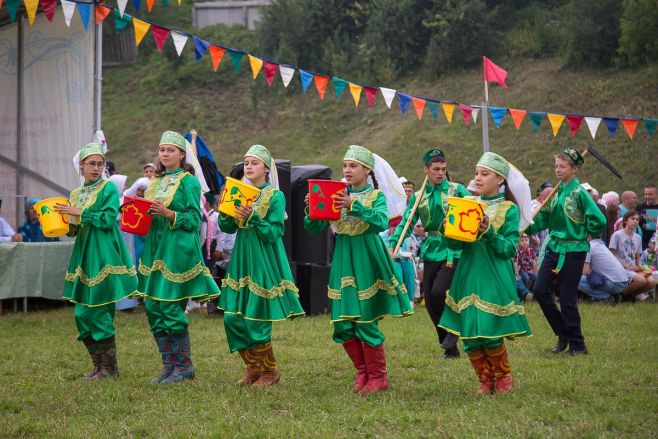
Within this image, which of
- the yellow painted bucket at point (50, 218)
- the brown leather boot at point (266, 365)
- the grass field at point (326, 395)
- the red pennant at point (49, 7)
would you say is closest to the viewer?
the grass field at point (326, 395)

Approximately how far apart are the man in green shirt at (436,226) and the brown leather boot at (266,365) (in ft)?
5.86

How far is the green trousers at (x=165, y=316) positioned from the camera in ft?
24.0

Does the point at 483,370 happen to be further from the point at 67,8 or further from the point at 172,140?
the point at 67,8

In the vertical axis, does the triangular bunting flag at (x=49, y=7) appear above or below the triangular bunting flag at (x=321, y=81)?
above

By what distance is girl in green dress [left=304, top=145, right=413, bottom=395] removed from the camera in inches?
271

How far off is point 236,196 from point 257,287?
73 centimetres

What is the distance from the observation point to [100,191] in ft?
25.3

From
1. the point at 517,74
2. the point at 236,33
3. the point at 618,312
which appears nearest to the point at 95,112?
the point at 618,312

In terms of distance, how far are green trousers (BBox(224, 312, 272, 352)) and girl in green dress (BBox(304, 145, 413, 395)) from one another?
1.88 feet

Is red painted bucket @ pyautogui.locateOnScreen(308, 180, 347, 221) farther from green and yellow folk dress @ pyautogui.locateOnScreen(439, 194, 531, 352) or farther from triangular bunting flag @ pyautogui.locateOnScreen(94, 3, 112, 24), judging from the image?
triangular bunting flag @ pyautogui.locateOnScreen(94, 3, 112, 24)

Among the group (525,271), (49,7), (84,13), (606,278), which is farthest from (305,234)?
(606,278)

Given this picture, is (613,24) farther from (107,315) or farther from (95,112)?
(107,315)

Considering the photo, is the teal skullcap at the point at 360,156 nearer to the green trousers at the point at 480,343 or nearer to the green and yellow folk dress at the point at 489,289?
the green and yellow folk dress at the point at 489,289

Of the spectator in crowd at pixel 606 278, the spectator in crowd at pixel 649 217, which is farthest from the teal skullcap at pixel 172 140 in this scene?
the spectator in crowd at pixel 649 217
